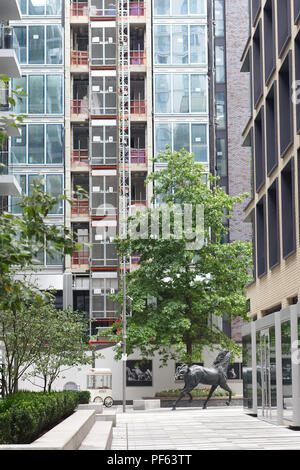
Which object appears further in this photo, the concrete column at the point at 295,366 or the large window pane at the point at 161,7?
the large window pane at the point at 161,7

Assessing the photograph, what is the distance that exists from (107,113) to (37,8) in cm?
858

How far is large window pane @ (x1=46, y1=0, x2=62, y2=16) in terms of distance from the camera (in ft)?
191

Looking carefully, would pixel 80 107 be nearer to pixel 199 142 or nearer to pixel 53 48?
pixel 53 48

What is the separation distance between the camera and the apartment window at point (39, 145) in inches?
2231

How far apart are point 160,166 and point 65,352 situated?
2444 centimetres

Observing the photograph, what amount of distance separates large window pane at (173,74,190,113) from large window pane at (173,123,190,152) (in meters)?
1.13

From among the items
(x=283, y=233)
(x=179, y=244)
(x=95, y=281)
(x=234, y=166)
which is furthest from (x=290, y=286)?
(x=234, y=166)

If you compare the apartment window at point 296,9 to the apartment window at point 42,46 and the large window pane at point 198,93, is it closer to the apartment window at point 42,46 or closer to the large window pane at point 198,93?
the large window pane at point 198,93

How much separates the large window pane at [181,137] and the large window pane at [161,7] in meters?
8.20

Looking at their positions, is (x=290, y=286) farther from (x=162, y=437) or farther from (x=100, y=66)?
(x=100, y=66)

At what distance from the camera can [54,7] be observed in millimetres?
58438

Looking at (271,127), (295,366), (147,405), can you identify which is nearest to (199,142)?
(147,405)

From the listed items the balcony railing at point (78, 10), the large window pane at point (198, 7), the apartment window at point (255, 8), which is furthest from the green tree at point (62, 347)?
the balcony railing at point (78, 10)

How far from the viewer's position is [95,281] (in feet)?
182
